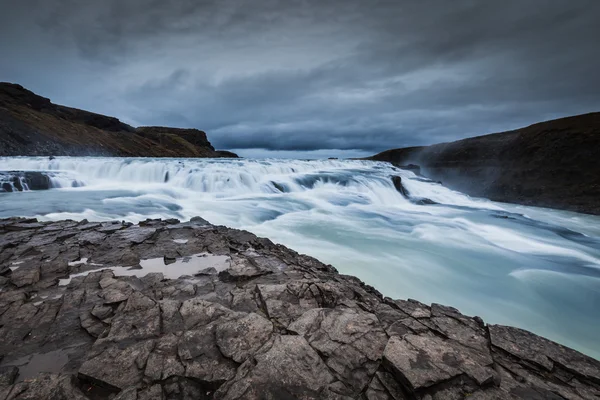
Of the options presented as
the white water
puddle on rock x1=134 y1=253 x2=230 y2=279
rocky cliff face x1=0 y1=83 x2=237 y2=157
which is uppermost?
rocky cliff face x1=0 y1=83 x2=237 y2=157

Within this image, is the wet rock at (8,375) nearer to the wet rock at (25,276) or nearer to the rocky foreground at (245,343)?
the rocky foreground at (245,343)

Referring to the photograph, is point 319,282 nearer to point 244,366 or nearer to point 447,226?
point 244,366

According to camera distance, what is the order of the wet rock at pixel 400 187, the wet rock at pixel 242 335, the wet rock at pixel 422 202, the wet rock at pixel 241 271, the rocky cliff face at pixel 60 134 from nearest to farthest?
the wet rock at pixel 242 335, the wet rock at pixel 241 271, the wet rock at pixel 422 202, the wet rock at pixel 400 187, the rocky cliff face at pixel 60 134

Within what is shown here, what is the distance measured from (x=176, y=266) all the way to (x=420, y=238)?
10.1 metres

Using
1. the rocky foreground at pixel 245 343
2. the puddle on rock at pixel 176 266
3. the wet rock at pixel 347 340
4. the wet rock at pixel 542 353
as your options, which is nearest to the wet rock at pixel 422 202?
the rocky foreground at pixel 245 343

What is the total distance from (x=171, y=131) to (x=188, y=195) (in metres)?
126

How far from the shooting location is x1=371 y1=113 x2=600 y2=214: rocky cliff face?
2052 cm

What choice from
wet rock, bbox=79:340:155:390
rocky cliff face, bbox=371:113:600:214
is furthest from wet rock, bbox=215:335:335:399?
rocky cliff face, bbox=371:113:600:214

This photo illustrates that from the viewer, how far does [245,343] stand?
2.82 metres

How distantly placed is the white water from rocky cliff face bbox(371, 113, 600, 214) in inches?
101

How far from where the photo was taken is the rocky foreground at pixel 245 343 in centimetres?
234

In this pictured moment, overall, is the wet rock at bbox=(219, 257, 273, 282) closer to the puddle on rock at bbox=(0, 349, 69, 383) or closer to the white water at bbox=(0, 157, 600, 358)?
the puddle on rock at bbox=(0, 349, 69, 383)

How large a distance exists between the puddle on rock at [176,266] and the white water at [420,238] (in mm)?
3686

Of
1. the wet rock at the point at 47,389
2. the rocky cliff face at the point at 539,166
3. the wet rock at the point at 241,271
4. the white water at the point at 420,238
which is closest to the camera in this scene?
the wet rock at the point at 47,389
